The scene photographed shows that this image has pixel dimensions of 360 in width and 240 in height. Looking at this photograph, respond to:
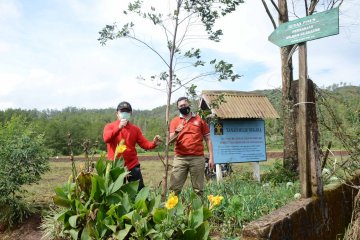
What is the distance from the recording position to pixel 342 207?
15.2 ft

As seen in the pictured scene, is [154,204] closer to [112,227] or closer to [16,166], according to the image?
[112,227]

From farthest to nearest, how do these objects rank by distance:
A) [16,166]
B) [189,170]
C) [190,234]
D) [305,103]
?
[16,166] → [189,170] → [305,103] → [190,234]

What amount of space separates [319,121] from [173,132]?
1.97 meters

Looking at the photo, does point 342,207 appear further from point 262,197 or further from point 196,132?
point 196,132

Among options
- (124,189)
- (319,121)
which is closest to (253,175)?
(319,121)

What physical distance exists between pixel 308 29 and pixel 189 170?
2.57m

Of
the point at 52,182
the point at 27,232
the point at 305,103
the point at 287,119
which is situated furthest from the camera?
the point at 52,182

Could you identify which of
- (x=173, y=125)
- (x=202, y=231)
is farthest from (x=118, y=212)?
(x=173, y=125)

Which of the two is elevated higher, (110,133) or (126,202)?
(110,133)

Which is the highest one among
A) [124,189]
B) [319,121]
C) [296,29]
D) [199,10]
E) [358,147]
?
[199,10]

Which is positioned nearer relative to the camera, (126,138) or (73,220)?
(73,220)

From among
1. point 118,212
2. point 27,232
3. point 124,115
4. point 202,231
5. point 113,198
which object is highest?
point 124,115

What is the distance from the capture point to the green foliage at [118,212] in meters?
3.11

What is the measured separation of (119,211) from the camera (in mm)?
3400
